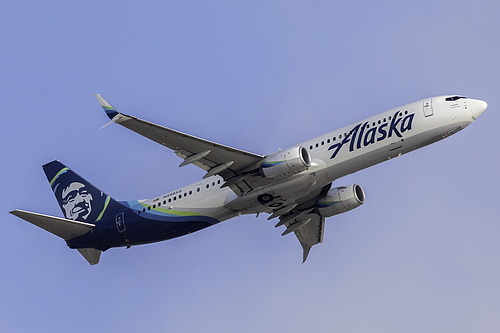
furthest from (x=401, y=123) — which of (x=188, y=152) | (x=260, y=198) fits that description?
(x=188, y=152)

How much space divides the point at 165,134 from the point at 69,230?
489 inches

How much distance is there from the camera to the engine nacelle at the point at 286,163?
46.5 metres

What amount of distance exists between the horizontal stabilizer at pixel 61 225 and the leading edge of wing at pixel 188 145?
10470mm

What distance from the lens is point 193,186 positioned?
5244cm

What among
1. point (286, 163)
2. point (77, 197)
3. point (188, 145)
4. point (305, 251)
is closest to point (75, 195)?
point (77, 197)

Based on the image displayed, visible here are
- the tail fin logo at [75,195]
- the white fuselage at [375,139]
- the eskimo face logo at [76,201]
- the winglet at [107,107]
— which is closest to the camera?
the winglet at [107,107]

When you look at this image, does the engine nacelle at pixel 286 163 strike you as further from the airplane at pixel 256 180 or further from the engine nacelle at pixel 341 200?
the engine nacelle at pixel 341 200

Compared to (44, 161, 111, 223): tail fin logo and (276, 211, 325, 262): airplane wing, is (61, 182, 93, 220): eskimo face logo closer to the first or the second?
(44, 161, 111, 223): tail fin logo

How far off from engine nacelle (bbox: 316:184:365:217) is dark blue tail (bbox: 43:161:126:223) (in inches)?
560

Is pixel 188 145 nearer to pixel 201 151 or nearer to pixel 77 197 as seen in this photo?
pixel 201 151

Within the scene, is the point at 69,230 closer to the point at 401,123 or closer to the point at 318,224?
the point at 318,224

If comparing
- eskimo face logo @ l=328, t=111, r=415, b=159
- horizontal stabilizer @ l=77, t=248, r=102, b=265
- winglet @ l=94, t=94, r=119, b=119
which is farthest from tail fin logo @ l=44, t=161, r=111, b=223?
eskimo face logo @ l=328, t=111, r=415, b=159

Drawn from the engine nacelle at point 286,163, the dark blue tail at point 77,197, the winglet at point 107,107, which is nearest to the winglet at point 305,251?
the engine nacelle at point 286,163

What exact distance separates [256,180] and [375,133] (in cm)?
796
